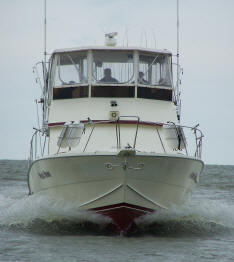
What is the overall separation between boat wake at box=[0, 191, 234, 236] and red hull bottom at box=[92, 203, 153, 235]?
0.16 m

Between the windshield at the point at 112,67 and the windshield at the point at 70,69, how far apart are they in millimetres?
284

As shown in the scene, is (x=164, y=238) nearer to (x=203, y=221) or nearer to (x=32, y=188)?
(x=203, y=221)

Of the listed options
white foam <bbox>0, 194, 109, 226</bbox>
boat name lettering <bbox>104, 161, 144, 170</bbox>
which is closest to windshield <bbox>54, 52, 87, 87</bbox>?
white foam <bbox>0, 194, 109, 226</bbox>

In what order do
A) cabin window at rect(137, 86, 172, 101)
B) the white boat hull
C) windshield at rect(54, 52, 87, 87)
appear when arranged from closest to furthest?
the white boat hull, cabin window at rect(137, 86, 172, 101), windshield at rect(54, 52, 87, 87)

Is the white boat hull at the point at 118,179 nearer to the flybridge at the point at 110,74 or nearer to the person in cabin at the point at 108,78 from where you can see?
the flybridge at the point at 110,74

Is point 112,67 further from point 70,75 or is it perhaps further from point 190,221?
point 190,221

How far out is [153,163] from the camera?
14.1 metres

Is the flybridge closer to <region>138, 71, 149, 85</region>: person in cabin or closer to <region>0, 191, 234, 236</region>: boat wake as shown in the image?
<region>138, 71, 149, 85</region>: person in cabin

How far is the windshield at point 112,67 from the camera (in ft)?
54.0

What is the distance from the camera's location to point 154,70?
55.2ft

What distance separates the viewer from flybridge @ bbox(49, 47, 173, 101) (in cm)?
1638

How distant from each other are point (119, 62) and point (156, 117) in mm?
1578

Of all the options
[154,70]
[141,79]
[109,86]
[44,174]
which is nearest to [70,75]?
[109,86]

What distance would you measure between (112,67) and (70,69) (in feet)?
3.34
